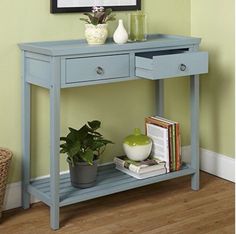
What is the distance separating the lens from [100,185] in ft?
8.89

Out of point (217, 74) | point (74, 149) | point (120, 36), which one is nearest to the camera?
point (74, 149)

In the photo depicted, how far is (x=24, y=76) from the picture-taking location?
2629 millimetres

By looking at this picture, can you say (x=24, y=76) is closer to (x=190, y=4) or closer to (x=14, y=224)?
(x=14, y=224)

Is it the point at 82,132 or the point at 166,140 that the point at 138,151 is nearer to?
the point at 166,140

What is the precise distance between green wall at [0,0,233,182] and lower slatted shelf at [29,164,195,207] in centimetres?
12

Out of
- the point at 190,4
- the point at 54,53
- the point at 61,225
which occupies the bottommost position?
the point at 61,225

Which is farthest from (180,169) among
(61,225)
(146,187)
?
(61,225)

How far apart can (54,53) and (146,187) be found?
3.61 ft

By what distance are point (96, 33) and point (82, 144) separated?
55 cm

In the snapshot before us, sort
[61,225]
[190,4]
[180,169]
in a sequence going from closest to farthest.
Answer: [61,225]
[180,169]
[190,4]

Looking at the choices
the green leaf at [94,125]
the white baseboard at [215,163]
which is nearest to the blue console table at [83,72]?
the green leaf at [94,125]

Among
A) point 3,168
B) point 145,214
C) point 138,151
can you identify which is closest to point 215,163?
point 138,151

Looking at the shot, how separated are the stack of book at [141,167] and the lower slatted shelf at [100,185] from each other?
24mm

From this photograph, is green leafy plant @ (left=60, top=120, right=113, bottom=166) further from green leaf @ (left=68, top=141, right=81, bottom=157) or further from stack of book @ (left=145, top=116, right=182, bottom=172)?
stack of book @ (left=145, top=116, right=182, bottom=172)
